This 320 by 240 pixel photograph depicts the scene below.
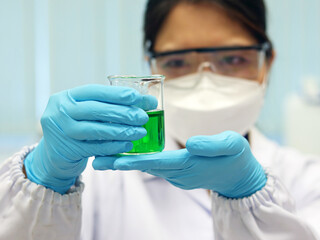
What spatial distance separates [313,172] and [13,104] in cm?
286

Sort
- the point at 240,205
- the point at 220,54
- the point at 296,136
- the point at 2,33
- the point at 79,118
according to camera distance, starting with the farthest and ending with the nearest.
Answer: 1. the point at 2,33
2. the point at 296,136
3. the point at 220,54
4. the point at 240,205
5. the point at 79,118

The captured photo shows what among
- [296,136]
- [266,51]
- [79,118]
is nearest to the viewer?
[79,118]

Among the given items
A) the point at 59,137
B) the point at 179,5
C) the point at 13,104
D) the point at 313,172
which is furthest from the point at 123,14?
the point at 59,137

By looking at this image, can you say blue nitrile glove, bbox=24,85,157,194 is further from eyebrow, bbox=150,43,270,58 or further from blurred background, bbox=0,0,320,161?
blurred background, bbox=0,0,320,161

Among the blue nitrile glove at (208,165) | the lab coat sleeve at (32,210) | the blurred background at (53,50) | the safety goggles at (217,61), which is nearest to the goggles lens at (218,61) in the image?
the safety goggles at (217,61)

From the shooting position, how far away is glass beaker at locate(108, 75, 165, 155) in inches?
31.4

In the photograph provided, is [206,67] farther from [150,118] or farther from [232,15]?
[150,118]

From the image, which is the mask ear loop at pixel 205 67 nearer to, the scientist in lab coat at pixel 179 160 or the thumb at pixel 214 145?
the scientist in lab coat at pixel 179 160

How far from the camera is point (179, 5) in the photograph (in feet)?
4.89

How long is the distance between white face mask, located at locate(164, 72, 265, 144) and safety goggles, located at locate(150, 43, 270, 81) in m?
0.05

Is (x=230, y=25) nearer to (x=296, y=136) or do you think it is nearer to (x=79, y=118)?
(x=79, y=118)

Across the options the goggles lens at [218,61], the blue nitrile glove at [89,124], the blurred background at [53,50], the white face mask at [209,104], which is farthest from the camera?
the blurred background at [53,50]

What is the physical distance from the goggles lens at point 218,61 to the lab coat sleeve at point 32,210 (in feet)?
2.54

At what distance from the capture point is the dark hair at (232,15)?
1438 millimetres
